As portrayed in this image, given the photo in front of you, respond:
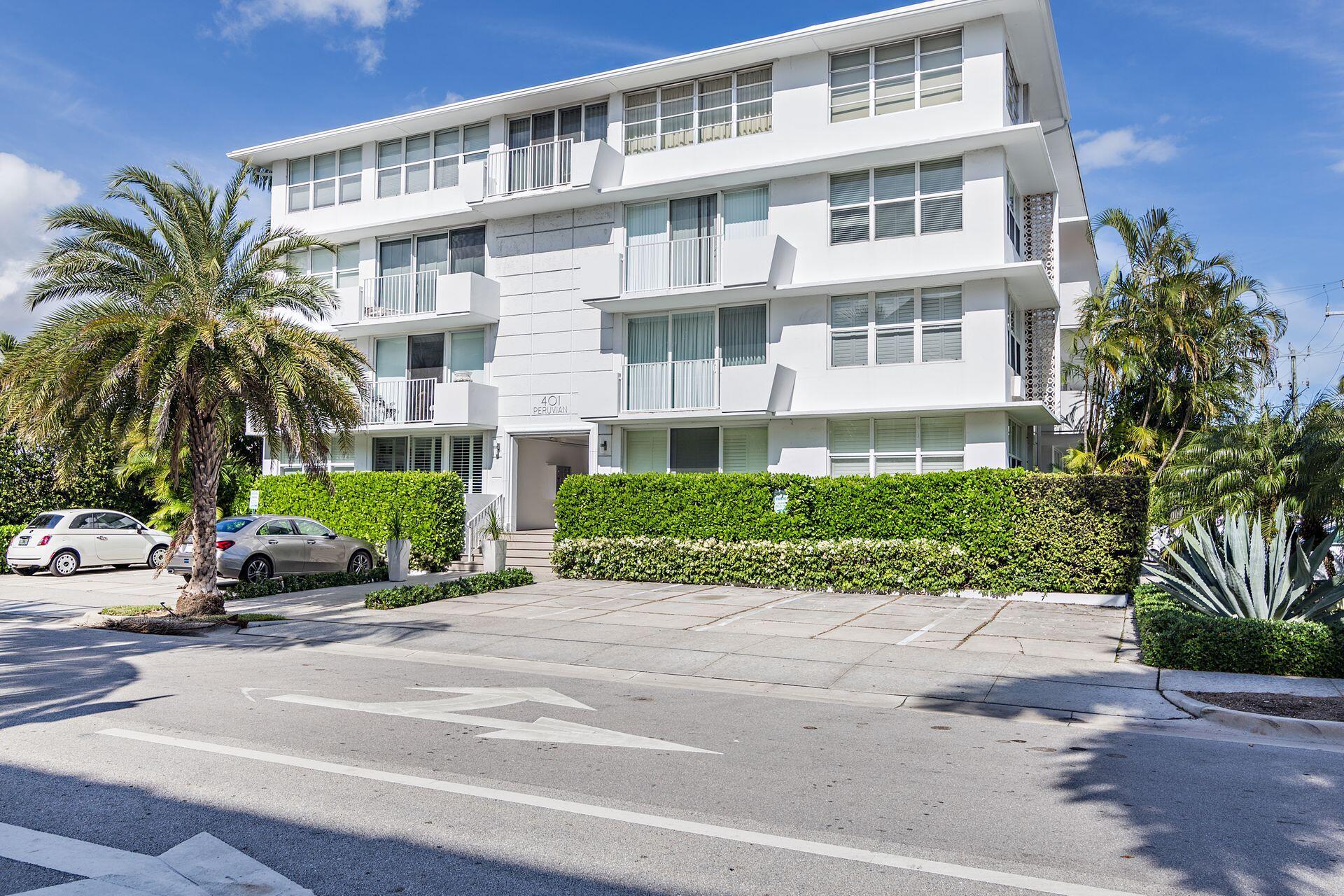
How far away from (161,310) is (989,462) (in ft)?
49.5

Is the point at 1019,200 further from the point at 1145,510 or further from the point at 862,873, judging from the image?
the point at 862,873

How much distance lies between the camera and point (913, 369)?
19.8 metres

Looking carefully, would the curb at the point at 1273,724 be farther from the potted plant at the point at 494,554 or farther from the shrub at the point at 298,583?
the shrub at the point at 298,583

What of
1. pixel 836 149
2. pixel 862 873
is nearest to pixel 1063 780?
pixel 862 873

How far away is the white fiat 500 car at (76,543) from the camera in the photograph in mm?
21625

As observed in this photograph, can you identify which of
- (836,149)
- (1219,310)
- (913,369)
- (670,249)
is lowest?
(913,369)

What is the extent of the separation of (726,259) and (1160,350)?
32.1 feet

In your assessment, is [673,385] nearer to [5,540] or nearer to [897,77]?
[897,77]

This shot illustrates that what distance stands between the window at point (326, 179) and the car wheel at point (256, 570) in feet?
38.7

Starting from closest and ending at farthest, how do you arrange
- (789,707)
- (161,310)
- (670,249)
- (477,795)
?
(477,795)
(789,707)
(161,310)
(670,249)

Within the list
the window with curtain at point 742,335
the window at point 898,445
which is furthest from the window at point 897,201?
the window at point 898,445

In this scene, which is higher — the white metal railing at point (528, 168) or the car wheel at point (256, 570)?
the white metal railing at point (528, 168)

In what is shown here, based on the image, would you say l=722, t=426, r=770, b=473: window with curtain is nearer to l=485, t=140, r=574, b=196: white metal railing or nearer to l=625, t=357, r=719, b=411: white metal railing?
l=625, t=357, r=719, b=411: white metal railing

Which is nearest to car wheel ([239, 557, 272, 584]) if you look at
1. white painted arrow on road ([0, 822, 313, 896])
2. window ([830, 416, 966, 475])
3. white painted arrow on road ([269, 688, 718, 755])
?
white painted arrow on road ([269, 688, 718, 755])
